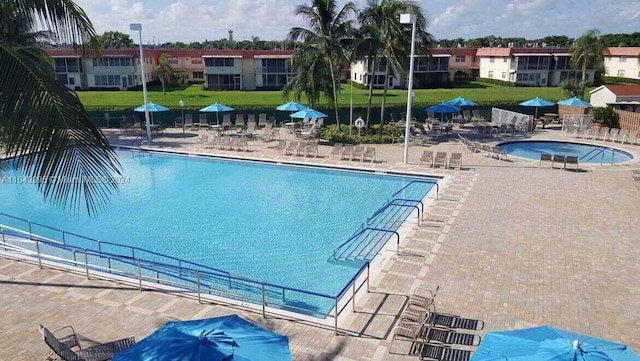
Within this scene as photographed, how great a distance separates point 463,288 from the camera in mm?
10836

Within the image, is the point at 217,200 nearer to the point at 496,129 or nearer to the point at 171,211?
the point at 171,211

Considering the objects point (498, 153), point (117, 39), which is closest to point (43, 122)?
point (498, 153)

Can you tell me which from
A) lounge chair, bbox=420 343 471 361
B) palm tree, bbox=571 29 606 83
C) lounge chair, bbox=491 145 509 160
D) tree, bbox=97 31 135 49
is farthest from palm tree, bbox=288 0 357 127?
tree, bbox=97 31 135 49

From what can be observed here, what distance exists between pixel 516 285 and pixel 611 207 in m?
8.10

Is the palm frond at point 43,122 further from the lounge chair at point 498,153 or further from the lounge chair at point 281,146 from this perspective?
the lounge chair at point 498,153

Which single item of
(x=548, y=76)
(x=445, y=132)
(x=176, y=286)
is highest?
(x=548, y=76)

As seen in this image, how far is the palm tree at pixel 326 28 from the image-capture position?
27312mm

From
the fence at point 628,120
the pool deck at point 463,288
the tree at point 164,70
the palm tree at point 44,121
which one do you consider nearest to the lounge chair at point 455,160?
the pool deck at point 463,288

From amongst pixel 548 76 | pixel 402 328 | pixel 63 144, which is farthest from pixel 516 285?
pixel 548 76

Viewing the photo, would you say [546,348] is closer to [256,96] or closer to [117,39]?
[256,96]

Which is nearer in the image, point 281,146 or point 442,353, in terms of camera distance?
point 442,353

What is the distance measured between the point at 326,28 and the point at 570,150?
15.4 meters

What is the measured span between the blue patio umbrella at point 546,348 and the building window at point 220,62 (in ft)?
205

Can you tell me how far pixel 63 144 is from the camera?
617cm
